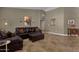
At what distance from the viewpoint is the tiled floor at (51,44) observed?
317cm

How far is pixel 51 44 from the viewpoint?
3.18 meters

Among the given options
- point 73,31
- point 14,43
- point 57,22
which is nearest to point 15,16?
point 14,43

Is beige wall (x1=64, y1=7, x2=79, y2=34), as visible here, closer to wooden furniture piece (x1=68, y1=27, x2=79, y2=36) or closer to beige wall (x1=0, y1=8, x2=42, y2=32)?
wooden furniture piece (x1=68, y1=27, x2=79, y2=36)

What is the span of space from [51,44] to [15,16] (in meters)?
1.05

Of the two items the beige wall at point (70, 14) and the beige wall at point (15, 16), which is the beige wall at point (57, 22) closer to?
the beige wall at point (70, 14)

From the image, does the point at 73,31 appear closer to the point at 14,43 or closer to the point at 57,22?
the point at 57,22

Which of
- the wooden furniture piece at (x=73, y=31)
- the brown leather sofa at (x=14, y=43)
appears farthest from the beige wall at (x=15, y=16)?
the wooden furniture piece at (x=73, y=31)

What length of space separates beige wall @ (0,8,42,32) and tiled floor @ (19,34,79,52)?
1.37 ft

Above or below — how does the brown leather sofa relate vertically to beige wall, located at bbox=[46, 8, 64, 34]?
below

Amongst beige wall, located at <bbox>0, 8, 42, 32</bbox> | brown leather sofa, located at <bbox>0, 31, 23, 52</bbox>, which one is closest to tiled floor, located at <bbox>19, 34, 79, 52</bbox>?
brown leather sofa, located at <bbox>0, 31, 23, 52</bbox>

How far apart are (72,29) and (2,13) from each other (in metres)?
1.64

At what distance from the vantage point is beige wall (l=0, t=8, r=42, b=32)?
3089 mm
